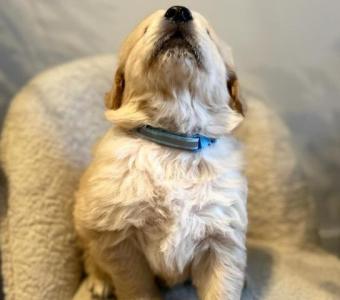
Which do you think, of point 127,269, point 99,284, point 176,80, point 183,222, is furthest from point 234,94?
point 99,284

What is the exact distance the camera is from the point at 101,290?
1.35 m

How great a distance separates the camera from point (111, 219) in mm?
1155

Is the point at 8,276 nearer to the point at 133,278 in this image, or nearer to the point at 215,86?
the point at 133,278

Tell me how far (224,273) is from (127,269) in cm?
20

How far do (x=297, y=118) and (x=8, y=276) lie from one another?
0.99 metres

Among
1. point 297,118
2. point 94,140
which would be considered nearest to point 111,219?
point 94,140

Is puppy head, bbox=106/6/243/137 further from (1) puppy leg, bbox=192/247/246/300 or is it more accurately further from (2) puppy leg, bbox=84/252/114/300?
(2) puppy leg, bbox=84/252/114/300

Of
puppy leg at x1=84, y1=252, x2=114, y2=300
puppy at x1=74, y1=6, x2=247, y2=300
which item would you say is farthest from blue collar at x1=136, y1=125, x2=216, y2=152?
puppy leg at x1=84, y1=252, x2=114, y2=300

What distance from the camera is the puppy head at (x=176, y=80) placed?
1.12 metres

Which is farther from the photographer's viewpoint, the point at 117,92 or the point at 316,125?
the point at 316,125

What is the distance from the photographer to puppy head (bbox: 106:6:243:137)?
1117mm

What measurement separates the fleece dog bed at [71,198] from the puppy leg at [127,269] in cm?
14

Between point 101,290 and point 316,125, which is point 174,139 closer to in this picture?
point 101,290

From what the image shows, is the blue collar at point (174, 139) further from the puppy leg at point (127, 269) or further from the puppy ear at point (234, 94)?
the puppy leg at point (127, 269)
